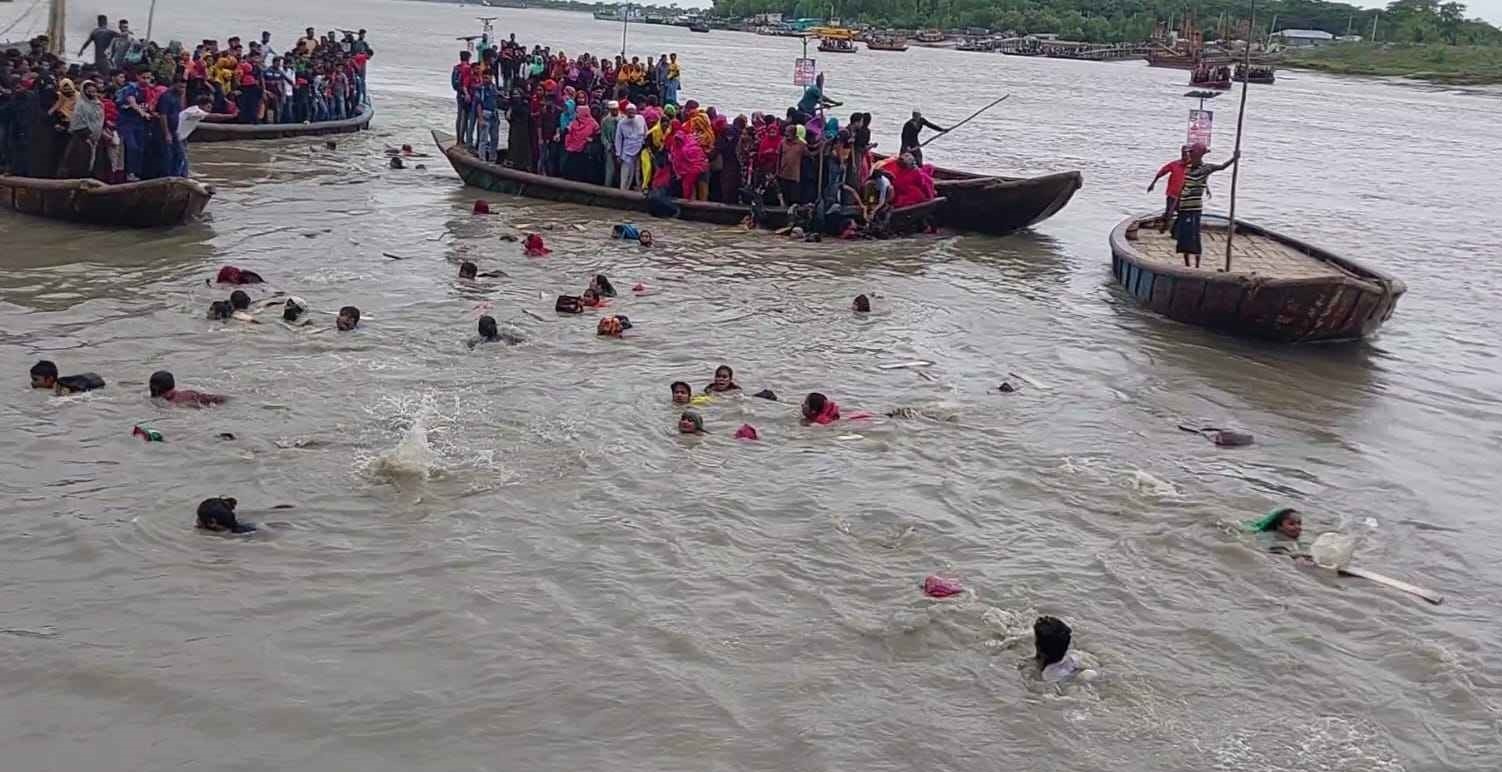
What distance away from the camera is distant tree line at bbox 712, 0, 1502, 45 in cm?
10600

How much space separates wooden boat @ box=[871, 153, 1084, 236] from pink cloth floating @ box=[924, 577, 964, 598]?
12.3 m

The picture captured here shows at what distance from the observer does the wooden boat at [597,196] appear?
19938 mm

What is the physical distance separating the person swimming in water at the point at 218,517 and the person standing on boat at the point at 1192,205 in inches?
442

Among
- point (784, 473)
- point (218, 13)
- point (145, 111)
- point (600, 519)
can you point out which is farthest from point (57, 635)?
point (218, 13)

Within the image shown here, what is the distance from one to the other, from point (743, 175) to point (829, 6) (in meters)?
135

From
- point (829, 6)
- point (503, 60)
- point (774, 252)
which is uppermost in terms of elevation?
point (829, 6)

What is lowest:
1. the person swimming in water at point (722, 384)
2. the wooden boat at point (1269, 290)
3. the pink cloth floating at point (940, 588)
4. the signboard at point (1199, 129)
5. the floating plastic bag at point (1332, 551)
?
the pink cloth floating at point (940, 588)

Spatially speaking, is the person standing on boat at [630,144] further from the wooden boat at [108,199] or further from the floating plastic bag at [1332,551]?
the floating plastic bag at [1332,551]

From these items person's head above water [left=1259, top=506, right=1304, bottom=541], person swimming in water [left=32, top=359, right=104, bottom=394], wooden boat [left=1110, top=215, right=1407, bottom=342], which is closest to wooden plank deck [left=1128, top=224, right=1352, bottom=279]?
wooden boat [left=1110, top=215, right=1407, bottom=342]

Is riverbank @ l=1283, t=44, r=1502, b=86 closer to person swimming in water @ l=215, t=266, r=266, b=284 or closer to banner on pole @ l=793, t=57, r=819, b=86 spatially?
banner on pole @ l=793, t=57, r=819, b=86

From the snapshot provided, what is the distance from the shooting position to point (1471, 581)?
356 inches

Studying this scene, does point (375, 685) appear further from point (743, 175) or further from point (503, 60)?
point (503, 60)

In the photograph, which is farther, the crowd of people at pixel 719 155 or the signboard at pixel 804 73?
the signboard at pixel 804 73

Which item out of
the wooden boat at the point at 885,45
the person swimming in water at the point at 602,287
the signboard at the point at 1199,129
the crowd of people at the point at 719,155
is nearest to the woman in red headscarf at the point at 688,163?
the crowd of people at the point at 719,155
